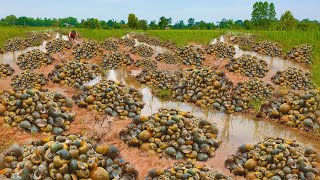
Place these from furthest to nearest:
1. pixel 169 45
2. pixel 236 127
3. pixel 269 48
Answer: pixel 169 45 < pixel 269 48 < pixel 236 127

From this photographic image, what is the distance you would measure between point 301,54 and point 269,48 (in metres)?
2.59

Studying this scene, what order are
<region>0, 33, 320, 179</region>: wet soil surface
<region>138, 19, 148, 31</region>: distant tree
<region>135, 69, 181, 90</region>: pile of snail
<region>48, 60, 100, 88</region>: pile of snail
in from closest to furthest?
<region>0, 33, 320, 179</region>: wet soil surface < <region>48, 60, 100, 88</region>: pile of snail < <region>135, 69, 181, 90</region>: pile of snail < <region>138, 19, 148, 31</region>: distant tree

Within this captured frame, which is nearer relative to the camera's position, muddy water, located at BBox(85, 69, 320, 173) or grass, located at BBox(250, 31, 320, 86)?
muddy water, located at BBox(85, 69, 320, 173)

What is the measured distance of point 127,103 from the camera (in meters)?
9.81

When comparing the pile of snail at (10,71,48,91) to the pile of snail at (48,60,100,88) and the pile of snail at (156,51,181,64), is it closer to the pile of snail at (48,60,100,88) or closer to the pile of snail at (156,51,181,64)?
the pile of snail at (48,60,100,88)

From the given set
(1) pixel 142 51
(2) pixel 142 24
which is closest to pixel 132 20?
(2) pixel 142 24

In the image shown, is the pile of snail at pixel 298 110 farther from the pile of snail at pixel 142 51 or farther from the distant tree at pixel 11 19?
the distant tree at pixel 11 19

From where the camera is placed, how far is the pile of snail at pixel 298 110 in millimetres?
9148

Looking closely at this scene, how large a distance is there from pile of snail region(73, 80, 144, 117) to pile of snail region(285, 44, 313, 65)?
46.8 ft

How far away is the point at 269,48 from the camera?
22.6 metres

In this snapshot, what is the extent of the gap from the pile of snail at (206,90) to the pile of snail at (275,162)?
13.2 feet

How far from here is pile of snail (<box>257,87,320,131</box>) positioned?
9.15 m

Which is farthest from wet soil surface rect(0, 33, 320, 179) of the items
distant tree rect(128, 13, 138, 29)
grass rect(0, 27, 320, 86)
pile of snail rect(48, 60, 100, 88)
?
distant tree rect(128, 13, 138, 29)

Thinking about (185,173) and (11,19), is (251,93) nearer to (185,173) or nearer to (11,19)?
(185,173)
